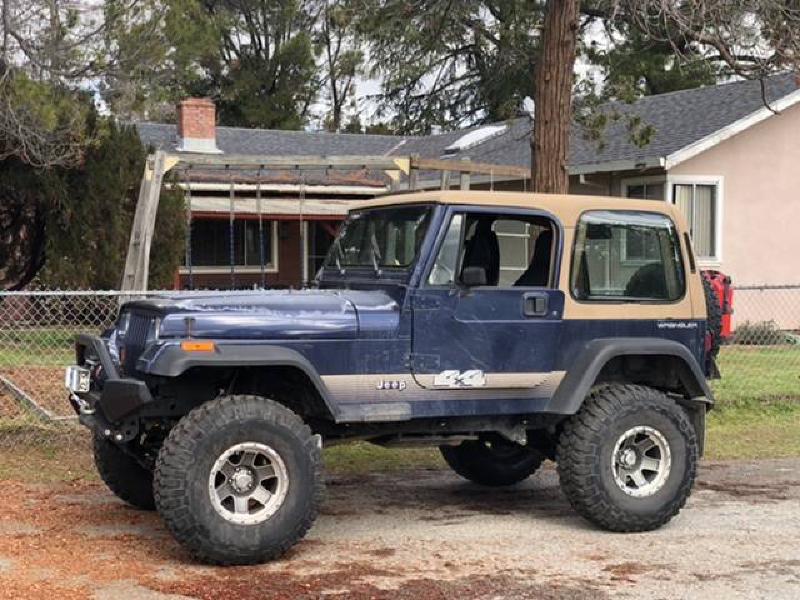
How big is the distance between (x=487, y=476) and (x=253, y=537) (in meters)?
2.67

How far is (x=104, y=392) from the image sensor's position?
5.61 metres

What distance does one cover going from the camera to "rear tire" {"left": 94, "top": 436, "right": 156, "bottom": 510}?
6668 millimetres

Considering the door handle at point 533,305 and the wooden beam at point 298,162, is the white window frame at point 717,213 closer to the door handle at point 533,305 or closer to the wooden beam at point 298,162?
the wooden beam at point 298,162

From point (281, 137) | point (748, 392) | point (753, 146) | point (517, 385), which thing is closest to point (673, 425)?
point (517, 385)

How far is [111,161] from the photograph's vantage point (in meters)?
14.4

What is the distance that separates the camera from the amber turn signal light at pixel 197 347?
5.42 m

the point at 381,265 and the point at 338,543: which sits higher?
the point at 381,265

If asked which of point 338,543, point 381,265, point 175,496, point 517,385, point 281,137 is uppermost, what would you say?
point 281,137

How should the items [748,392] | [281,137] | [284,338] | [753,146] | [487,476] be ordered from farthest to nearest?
1. [281,137]
2. [753,146]
3. [748,392]
4. [487,476]
5. [284,338]

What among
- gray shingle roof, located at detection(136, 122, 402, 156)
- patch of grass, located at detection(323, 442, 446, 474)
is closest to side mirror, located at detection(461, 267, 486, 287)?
patch of grass, located at detection(323, 442, 446, 474)

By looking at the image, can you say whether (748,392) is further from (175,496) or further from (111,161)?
(111,161)

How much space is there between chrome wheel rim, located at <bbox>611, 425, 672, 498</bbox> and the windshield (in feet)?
5.82

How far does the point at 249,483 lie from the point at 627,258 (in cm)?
286

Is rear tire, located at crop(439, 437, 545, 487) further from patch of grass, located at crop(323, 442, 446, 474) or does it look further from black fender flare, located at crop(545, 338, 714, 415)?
black fender flare, located at crop(545, 338, 714, 415)
